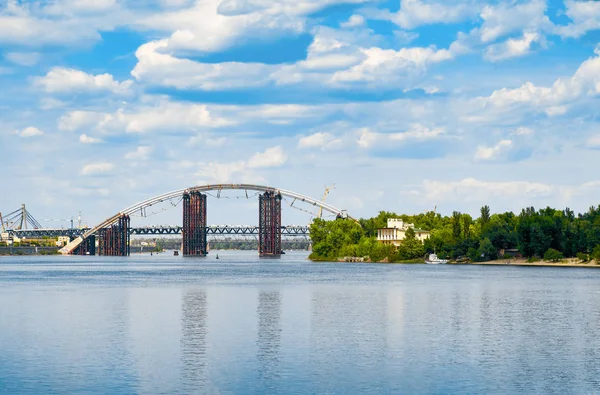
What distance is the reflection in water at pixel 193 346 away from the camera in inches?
1619

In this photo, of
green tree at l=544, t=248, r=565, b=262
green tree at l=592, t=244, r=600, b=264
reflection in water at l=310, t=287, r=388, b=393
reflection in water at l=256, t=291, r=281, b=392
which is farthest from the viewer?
green tree at l=544, t=248, r=565, b=262

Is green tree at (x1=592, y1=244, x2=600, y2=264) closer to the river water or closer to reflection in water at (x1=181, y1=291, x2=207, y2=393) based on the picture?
the river water

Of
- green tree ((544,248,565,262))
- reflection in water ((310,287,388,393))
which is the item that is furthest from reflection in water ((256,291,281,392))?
green tree ((544,248,565,262))

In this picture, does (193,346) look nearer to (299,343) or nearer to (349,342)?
(299,343)

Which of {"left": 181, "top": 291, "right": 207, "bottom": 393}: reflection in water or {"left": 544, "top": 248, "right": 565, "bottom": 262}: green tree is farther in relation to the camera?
{"left": 544, "top": 248, "right": 565, "bottom": 262}: green tree

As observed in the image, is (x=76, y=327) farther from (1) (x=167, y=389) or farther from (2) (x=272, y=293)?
(2) (x=272, y=293)

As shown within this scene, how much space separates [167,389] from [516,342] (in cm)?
2339

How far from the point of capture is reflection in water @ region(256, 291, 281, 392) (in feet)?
139

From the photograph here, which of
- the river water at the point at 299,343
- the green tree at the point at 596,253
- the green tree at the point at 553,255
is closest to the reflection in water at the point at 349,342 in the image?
the river water at the point at 299,343

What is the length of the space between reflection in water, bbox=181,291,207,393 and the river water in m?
0.10

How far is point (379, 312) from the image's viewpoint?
73.1 m

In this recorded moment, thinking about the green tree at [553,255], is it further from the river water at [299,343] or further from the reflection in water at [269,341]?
the reflection in water at [269,341]

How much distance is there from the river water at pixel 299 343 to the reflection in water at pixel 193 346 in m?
0.10

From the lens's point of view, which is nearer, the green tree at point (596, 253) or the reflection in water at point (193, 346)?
the reflection in water at point (193, 346)
